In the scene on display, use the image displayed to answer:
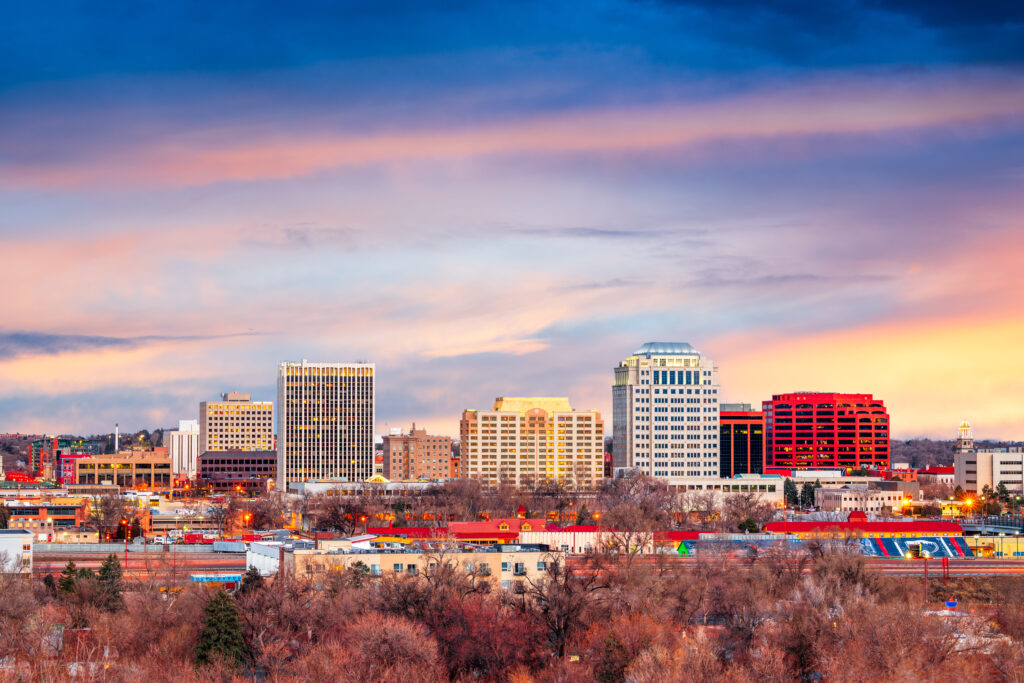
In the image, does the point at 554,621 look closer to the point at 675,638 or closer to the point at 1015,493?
the point at 675,638

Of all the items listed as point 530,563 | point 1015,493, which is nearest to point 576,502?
point 1015,493

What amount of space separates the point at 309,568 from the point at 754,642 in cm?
2706

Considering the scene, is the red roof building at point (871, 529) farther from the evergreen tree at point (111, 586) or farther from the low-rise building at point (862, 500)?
the evergreen tree at point (111, 586)

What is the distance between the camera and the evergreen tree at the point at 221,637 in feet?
218

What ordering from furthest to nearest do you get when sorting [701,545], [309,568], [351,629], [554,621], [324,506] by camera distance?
1. [324,506]
2. [701,545]
3. [309,568]
4. [554,621]
5. [351,629]

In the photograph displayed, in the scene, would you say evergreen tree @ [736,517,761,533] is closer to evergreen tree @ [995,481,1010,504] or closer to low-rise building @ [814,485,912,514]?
low-rise building @ [814,485,912,514]

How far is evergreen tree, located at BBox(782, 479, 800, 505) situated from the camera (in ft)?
619

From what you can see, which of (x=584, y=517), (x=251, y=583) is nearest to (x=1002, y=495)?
(x=584, y=517)

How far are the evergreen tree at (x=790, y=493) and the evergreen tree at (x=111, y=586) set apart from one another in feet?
385

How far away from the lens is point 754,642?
2741 inches

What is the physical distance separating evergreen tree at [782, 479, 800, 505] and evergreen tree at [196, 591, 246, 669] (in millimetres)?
→ 128504

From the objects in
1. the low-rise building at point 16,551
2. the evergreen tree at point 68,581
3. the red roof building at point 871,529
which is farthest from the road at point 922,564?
the low-rise building at point 16,551

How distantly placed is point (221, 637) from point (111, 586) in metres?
16.9

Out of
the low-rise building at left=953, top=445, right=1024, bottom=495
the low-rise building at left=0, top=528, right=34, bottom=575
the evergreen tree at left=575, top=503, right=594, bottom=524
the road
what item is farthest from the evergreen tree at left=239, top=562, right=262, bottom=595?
the low-rise building at left=953, top=445, right=1024, bottom=495
